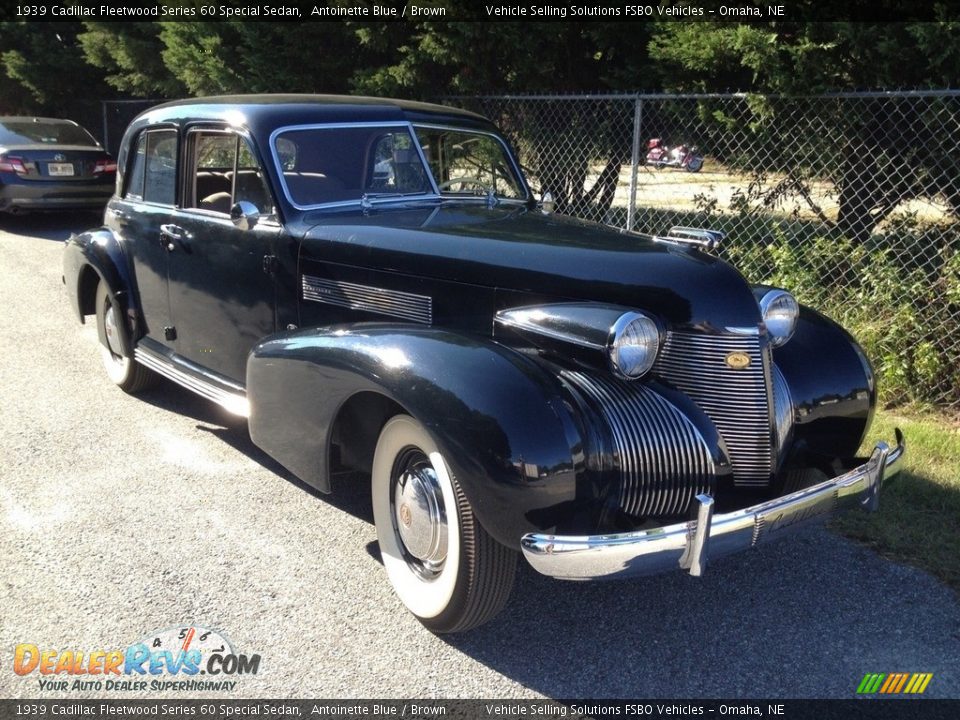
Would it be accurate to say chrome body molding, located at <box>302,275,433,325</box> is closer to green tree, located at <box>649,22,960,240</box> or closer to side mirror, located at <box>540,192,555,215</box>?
side mirror, located at <box>540,192,555,215</box>

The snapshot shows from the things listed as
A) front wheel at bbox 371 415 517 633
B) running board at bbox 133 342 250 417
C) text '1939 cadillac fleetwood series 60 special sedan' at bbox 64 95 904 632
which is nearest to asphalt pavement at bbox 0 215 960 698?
front wheel at bbox 371 415 517 633

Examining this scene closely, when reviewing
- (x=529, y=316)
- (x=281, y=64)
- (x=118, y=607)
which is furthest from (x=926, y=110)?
(x=281, y=64)

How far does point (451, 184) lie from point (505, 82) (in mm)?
4421

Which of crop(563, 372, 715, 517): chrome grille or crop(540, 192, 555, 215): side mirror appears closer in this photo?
crop(563, 372, 715, 517): chrome grille

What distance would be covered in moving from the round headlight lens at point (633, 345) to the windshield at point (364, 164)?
1.68 metres

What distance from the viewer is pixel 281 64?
9.39m

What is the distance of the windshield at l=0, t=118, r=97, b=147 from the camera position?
11.7 meters

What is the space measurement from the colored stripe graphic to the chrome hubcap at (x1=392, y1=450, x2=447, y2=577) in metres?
1.40

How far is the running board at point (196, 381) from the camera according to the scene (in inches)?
164

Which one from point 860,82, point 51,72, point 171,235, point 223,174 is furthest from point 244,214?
point 51,72

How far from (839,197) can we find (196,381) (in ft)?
15.1

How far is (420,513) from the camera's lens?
299 centimetres

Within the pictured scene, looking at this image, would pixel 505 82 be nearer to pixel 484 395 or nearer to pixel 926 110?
pixel 926 110

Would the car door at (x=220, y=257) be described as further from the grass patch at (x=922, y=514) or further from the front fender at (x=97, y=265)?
the grass patch at (x=922, y=514)
